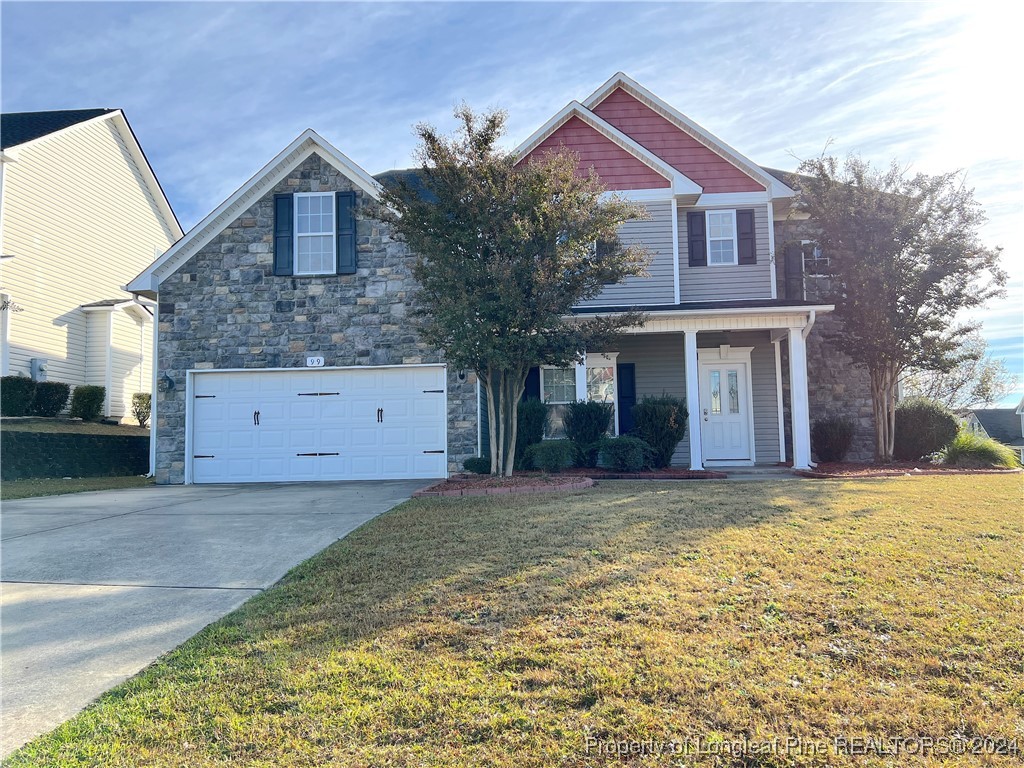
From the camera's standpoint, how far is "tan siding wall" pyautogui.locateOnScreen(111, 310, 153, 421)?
19281mm

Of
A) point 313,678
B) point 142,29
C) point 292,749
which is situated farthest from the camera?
point 142,29

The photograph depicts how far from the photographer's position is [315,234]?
1280cm

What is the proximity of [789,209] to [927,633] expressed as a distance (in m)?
12.5

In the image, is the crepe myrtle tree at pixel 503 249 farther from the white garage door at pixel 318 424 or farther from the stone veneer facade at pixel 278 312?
the white garage door at pixel 318 424

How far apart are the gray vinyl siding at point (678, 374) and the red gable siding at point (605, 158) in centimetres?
330

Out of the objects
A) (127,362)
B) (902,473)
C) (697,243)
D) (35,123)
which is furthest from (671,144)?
(35,123)

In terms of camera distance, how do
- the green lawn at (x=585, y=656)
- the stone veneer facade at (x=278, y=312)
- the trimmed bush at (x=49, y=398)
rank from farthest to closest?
the trimmed bush at (x=49, y=398), the stone veneer facade at (x=278, y=312), the green lawn at (x=585, y=656)

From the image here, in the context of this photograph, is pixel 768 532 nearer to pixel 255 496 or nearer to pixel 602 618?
pixel 602 618

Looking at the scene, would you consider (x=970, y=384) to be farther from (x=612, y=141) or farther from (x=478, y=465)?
(x=478, y=465)

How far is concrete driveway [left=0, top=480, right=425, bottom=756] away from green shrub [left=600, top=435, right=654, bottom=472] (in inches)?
157

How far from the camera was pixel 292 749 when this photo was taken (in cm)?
268

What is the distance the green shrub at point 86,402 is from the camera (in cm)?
1684

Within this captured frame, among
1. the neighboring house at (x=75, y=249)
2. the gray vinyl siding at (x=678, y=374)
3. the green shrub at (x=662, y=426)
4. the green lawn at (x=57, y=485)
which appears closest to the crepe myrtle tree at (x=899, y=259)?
the gray vinyl siding at (x=678, y=374)

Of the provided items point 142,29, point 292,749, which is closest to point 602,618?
point 292,749
